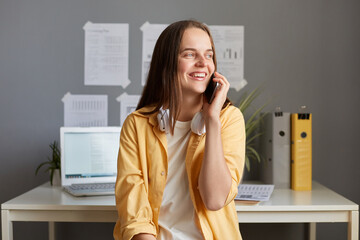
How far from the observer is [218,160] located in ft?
4.09

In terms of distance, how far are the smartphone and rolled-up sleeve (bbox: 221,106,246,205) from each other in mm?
91

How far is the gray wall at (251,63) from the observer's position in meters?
2.31

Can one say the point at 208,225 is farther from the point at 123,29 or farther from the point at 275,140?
the point at 123,29

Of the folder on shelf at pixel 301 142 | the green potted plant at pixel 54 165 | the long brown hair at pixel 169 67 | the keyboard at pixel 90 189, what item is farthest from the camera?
the green potted plant at pixel 54 165

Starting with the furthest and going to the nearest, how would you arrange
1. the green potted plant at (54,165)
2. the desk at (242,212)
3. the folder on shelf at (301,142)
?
the green potted plant at (54,165) < the folder on shelf at (301,142) < the desk at (242,212)

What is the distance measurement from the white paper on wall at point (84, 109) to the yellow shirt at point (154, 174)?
96 centimetres

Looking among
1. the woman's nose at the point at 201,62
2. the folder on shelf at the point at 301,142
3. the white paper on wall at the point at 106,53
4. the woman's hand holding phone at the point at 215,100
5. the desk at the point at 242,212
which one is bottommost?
the desk at the point at 242,212

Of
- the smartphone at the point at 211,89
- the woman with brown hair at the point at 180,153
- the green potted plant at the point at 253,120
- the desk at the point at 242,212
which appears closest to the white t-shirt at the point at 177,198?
the woman with brown hair at the point at 180,153

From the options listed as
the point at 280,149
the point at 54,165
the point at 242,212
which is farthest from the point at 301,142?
the point at 54,165

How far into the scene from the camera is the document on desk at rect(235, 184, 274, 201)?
5.58 feet

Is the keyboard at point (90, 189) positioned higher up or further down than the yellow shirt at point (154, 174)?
further down

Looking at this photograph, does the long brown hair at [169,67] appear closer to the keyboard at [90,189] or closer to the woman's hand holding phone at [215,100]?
the woman's hand holding phone at [215,100]

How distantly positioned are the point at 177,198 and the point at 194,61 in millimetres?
461

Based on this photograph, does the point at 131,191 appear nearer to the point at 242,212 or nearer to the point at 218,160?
the point at 218,160
